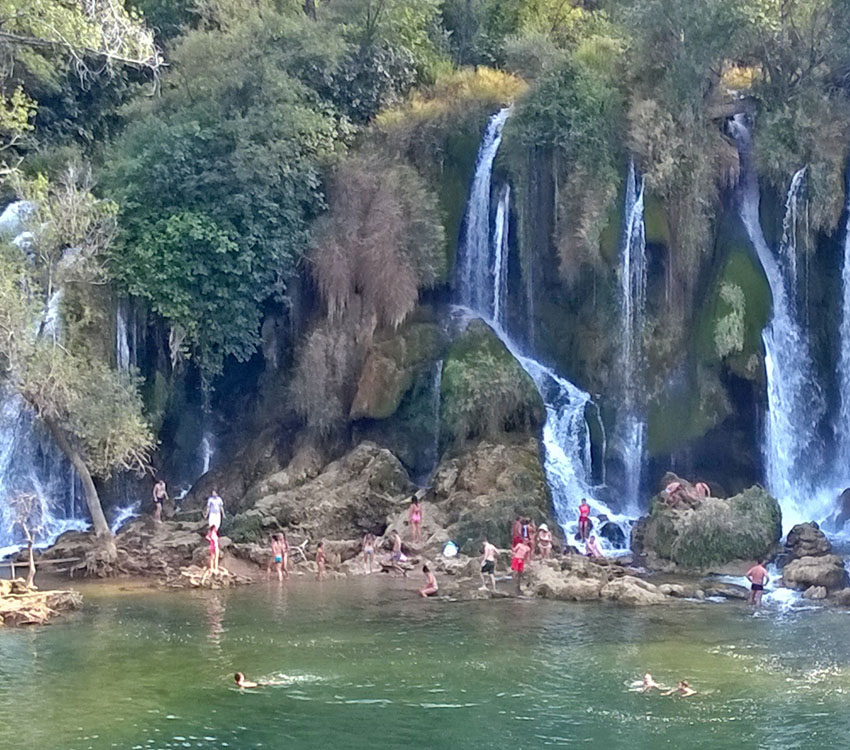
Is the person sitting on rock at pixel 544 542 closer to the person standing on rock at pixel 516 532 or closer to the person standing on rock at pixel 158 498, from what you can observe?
the person standing on rock at pixel 516 532

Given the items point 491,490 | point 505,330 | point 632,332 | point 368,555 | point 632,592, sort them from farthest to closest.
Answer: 1. point 505,330
2. point 632,332
3. point 491,490
4. point 368,555
5. point 632,592

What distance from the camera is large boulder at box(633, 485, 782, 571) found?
96.9ft

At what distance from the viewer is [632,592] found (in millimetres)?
26578

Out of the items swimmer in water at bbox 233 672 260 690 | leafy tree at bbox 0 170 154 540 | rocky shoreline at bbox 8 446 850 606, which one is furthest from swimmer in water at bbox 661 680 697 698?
leafy tree at bbox 0 170 154 540

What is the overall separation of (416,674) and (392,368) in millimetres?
14889

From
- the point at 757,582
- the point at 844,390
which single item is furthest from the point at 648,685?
the point at 844,390

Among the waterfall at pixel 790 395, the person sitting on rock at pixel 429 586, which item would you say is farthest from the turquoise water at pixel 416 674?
the waterfall at pixel 790 395

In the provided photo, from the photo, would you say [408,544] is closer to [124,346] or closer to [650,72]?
[124,346]

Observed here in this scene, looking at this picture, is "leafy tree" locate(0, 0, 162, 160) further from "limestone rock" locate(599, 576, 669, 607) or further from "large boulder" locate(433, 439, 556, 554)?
"limestone rock" locate(599, 576, 669, 607)

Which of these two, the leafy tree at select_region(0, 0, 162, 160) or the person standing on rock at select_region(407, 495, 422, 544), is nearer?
the leafy tree at select_region(0, 0, 162, 160)

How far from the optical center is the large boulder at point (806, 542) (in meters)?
29.3

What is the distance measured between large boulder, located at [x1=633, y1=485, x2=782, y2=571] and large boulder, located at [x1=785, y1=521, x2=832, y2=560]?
364mm

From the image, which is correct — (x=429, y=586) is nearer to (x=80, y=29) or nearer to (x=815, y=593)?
(x=815, y=593)

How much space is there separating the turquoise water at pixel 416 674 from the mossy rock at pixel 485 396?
7261mm
